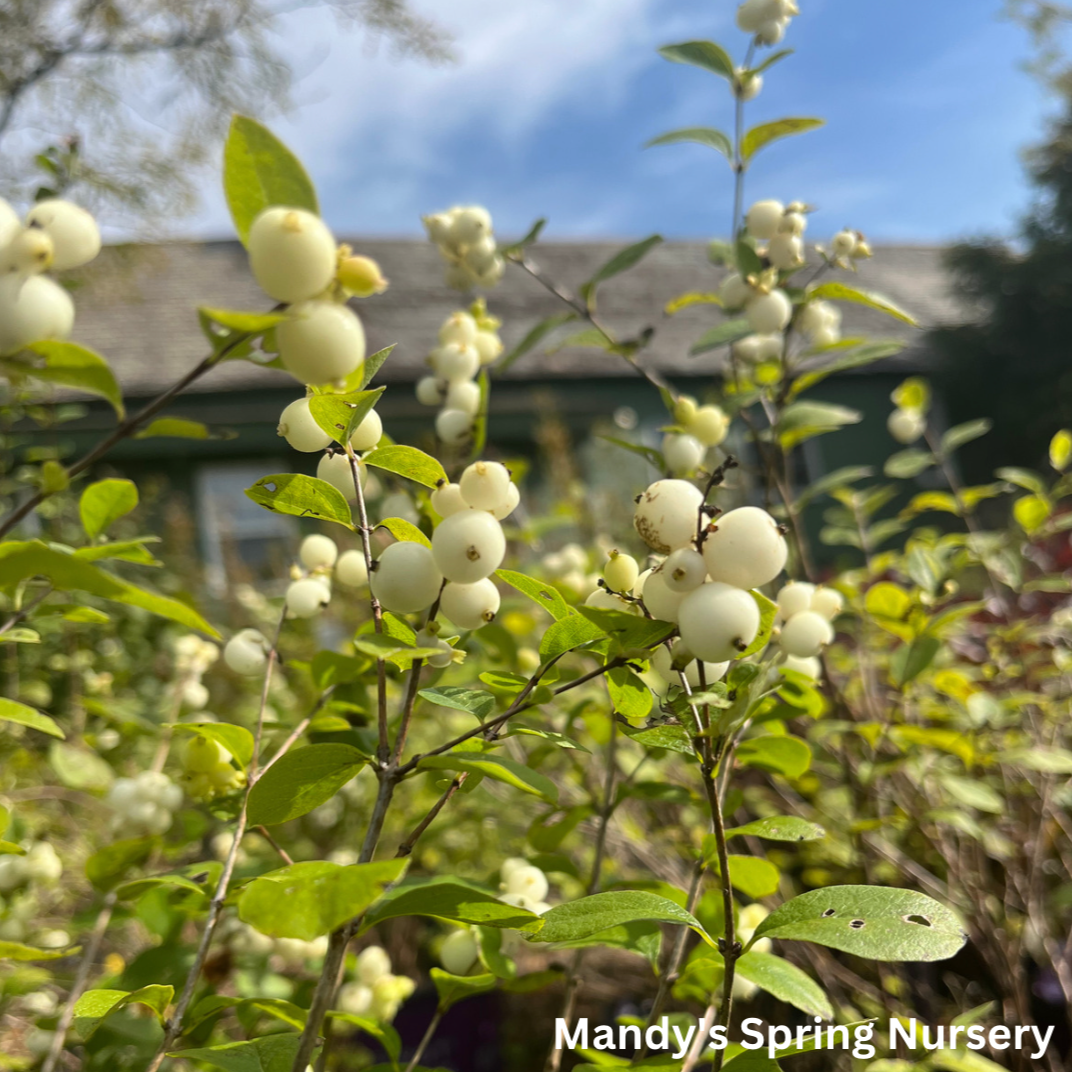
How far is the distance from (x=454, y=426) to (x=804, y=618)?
362 mm

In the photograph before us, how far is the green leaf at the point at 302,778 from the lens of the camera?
0.50 metres

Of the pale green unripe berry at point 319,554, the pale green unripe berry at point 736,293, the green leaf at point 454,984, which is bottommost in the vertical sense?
the green leaf at point 454,984

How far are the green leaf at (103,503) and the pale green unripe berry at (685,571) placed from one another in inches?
16.7

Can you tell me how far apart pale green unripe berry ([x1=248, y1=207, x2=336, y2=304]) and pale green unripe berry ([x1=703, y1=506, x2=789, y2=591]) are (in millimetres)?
245

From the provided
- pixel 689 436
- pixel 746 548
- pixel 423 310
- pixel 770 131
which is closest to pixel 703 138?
pixel 770 131

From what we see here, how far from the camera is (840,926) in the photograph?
50 cm

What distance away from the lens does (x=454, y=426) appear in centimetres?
77

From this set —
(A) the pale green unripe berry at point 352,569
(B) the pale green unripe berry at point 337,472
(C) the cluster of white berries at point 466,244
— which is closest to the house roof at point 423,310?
(C) the cluster of white berries at point 466,244

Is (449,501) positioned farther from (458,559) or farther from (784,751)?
(784,751)

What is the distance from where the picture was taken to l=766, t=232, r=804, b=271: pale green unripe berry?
37.3 inches

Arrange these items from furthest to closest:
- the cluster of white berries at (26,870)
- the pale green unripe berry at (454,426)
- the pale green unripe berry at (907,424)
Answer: the pale green unripe berry at (907,424)
the cluster of white berries at (26,870)
the pale green unripe berry at (454,426)

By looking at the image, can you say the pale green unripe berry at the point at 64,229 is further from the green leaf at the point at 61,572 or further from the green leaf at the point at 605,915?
the green leaf at the point at 605,915

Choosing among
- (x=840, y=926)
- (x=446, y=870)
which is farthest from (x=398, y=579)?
(x=446, y=870)

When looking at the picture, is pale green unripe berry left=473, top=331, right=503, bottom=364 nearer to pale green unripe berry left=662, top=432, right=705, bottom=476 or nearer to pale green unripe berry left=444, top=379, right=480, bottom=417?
pale green unripe berry left=444, top=379, right=480, bottom=417
